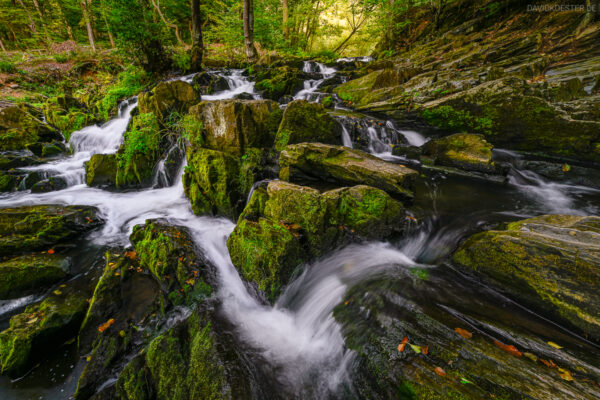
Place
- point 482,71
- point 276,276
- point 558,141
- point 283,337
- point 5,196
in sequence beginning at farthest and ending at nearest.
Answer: point 482,71, point 5,196, point 558,141, point 276,276, point 283,337

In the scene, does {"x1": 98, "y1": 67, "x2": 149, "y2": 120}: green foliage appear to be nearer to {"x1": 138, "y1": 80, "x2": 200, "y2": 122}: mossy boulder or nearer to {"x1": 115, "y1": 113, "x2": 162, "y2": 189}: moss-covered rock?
{"x1": 138, "y1": 80, "x2": 200, "y2": 122}: mossy boulder

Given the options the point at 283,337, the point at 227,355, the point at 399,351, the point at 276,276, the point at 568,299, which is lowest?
the point at 283,337

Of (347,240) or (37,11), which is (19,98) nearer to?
(37,11)

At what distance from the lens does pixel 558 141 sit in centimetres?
601

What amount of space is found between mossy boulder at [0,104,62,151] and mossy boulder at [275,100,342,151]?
1212cm

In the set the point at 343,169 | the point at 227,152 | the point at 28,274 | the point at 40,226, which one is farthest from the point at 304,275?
the point at 40,226

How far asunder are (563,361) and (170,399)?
12.8 ft

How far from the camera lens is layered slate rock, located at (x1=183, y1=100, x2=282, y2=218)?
18.3ft

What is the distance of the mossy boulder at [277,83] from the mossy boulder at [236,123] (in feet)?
15.5

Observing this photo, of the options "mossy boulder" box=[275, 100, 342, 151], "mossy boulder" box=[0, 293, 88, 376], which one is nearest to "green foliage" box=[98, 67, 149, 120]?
"mossy boulder" box=[275, 100, 342, 151]

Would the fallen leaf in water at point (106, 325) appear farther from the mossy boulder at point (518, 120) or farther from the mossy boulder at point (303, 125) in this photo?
the mossy boulder at point (518, 120)

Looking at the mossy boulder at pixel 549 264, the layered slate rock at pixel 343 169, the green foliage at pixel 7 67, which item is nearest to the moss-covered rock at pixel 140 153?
the layered slate rock at pixel 343 169

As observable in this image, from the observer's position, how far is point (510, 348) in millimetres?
2145

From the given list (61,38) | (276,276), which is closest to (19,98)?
(61,38)
